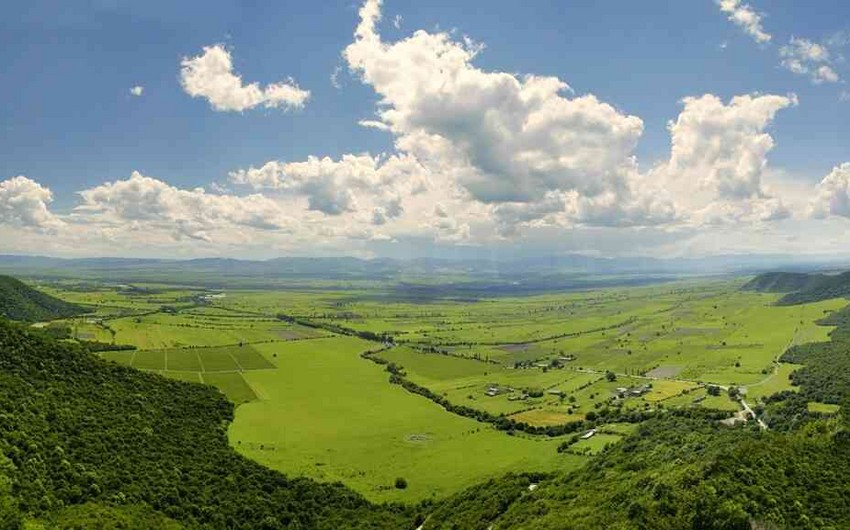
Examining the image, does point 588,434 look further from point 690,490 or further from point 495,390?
point 690,490

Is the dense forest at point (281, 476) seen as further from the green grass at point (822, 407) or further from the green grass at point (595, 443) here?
the green grass at point (595, 443)

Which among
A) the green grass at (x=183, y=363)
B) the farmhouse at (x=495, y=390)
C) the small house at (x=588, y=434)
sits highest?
the green grass at (x=183, y=363)

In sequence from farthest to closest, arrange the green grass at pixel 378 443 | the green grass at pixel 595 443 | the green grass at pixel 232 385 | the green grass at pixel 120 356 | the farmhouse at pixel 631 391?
the green grass at pixel 120 356 → the farmhouse at pixel 631 391 → the green grass at pixel 232 385 → the green grass at pixel 595 443 → the green grass at pixel 378 443

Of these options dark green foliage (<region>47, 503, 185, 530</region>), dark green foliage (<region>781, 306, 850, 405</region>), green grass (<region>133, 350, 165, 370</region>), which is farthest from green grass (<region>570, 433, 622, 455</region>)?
green grass (<region>133, 350, 165, 370</region>)

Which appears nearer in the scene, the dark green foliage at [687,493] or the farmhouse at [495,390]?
the dark green foliage at [687,493]

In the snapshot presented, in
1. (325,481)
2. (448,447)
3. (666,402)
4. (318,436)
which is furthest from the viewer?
(666,402)

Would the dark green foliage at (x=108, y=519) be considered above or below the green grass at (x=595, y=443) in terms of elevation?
above

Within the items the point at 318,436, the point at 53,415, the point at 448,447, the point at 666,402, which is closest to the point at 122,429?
the point at 53,415

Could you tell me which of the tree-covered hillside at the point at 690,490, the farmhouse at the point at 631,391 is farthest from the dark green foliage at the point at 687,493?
the farmhouse at the point at 631,391

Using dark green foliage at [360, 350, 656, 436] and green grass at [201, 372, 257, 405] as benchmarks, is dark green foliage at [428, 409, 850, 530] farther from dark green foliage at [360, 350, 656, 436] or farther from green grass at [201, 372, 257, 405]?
green grass at [201, 372, 257, 405]

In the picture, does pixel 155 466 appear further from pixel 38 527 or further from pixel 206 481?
pixel 38 527
